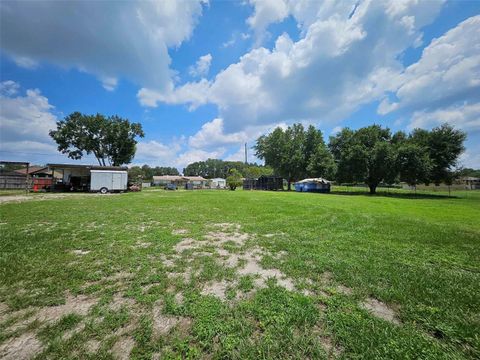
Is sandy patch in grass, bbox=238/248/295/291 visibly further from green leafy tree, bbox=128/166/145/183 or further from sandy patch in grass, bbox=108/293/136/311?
green leafy tree, bbox=128/166/145/183

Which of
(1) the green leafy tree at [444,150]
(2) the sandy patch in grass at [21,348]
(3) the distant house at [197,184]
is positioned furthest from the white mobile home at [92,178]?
(1) the green leafy tree at [444,150]

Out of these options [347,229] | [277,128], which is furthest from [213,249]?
[277,128]

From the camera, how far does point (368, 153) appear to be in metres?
29.5

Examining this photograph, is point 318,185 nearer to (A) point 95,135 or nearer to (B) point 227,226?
(B) point 227,226

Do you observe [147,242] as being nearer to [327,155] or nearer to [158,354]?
[158,354]

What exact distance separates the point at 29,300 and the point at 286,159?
4203cm

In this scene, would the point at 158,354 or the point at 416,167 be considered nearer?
the point at 158,354

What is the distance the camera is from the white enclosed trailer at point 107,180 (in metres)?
24.2

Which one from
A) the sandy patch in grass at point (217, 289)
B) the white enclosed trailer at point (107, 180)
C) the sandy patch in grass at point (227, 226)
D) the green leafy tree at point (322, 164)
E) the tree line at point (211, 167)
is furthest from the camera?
the tree line at point (211, 167)

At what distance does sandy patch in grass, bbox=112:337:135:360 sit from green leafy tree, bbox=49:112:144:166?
4058 centimetres

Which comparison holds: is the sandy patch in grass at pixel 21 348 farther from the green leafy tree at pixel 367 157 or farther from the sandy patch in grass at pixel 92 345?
the green leafy tree at pixel 367 157

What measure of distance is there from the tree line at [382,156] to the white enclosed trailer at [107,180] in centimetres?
3011

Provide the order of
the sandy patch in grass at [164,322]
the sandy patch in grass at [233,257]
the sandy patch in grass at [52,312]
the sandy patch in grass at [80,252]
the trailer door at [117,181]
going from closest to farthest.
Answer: the sandy patch in grass at [164,322] → the sandy patch in grass at [52,312] → the sandy patch in grass at [233,257] → the sandy patch in grass at [80,252] → the trailer door at [117,181]

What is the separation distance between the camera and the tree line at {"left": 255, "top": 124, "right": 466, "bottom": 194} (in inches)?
1058
